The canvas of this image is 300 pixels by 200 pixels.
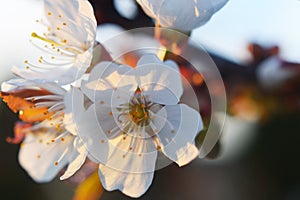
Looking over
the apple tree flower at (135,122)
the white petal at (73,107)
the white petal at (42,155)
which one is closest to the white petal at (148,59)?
the apple tree flower at (135,122)

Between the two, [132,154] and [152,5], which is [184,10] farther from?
[132,154]

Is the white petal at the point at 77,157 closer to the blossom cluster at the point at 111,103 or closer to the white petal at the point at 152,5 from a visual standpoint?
the blossom cluster at the point at 111,103

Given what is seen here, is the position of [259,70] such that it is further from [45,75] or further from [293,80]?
[45,75]

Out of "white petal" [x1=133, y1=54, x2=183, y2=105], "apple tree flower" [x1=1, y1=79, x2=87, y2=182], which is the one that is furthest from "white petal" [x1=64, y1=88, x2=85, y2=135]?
"white petal" [x1=133, y1=54, x2=183, y2=105]

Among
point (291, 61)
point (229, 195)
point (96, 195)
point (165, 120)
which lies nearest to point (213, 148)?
point (165, 120)

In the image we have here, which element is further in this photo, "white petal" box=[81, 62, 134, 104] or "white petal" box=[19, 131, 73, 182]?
"white petal" box=[19, 131, 73, 182]

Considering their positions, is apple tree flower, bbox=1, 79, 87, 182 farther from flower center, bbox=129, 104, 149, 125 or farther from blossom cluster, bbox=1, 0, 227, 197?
flower center, bbox=129, 104, 149, 125

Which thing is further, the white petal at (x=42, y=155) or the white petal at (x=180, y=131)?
the white petal at (x=42, y=155)
